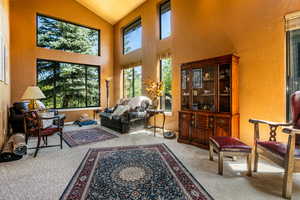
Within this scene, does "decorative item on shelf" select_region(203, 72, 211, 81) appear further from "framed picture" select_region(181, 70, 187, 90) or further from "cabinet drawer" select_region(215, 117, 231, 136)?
"cabinet drawer" select_region(215, 117, 231, 136)

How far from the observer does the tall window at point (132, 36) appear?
20.6 feet

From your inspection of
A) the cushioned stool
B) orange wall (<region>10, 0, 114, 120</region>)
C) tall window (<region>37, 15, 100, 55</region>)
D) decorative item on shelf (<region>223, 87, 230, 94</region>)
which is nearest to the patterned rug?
the cushioned stool

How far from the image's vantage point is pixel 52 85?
5941mm

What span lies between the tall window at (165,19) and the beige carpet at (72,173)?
381 cm

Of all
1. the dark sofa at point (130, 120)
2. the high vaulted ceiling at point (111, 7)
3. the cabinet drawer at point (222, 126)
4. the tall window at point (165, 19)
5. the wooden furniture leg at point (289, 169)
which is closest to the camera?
the wooden furniture leg at point (289, 169)

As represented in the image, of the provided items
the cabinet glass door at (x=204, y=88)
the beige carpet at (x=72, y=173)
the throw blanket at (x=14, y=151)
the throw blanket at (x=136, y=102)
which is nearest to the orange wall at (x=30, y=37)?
the throw blanket at (x=136, y=102)

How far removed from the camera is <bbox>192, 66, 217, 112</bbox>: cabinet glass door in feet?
10.8

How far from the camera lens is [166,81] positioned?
5105 mm

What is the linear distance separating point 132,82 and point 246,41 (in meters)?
4.55

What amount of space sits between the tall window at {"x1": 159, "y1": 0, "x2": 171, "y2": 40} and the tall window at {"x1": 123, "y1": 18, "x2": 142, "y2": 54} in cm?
124

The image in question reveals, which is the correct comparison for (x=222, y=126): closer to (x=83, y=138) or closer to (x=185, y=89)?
(x=185, y=89)

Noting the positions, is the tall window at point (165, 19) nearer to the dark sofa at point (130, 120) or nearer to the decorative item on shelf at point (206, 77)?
the decorative item on shelf at point (206, 77)

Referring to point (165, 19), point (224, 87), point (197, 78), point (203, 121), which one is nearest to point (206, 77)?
point (197, 78)

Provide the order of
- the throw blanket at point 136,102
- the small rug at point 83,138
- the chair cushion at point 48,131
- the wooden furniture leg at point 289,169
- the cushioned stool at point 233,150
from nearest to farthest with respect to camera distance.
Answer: the wooden furniture leg at point 289,169 → the cushioned stool at point 233,150 → the chair cushion at point 48,131 → the small rug at point 83,138 → the throw blanket at point 136,102
